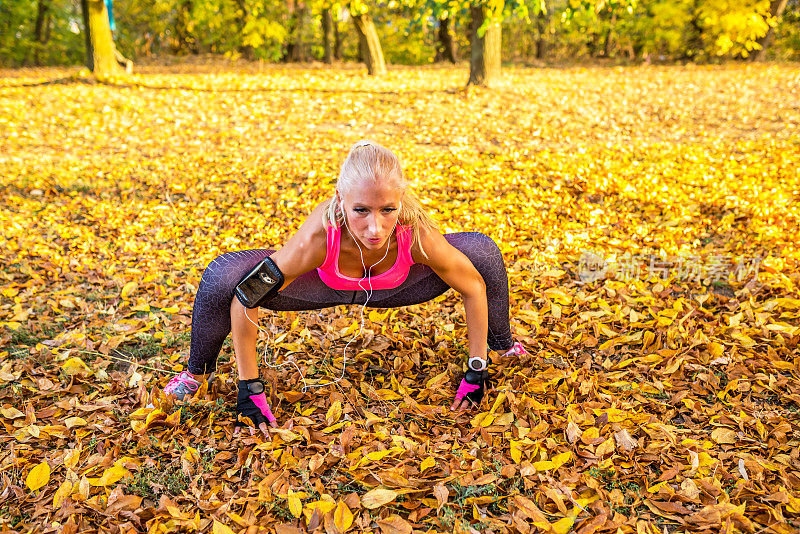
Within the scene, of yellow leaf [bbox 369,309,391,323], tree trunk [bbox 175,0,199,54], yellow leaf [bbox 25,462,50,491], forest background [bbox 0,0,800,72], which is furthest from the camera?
tree trunk [bbox 175,0,199,54]

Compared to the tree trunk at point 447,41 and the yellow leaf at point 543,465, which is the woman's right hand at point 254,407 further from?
the tree trunk at point 447,41

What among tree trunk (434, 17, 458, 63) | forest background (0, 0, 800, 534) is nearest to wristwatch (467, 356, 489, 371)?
forest background (0, 0, 800, 534)

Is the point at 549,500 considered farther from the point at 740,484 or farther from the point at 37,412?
the point at 37,412

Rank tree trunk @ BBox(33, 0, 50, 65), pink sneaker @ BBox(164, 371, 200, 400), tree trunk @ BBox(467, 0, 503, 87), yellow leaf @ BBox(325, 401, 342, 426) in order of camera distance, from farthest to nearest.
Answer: tree trunk @ BBox(33, 0, 50, 65) → tree trunk @ BBox(467, 0, 503, 87) → pink sneaker @ BBox(164, 371, 200, 400) → yellow leaf @ BBox(325, 401, 342, 426)

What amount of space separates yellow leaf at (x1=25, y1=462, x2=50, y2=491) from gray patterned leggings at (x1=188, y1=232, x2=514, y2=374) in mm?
729

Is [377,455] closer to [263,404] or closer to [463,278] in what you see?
[263,404]

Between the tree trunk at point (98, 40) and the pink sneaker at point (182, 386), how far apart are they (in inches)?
357

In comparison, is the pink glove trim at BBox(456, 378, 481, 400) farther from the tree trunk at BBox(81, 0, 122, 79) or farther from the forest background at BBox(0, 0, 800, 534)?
the tree trunk at BBox(81, 0, 122, 79)

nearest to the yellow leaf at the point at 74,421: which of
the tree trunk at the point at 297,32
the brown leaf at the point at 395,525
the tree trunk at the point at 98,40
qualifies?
the brown leaf at the point at 395,525

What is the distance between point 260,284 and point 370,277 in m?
0.49

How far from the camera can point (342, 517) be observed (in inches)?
85.1

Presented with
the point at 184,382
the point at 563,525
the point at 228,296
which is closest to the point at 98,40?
the point at 184,382

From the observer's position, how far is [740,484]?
2.26m

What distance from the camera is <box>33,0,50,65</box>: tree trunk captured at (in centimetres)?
1934
